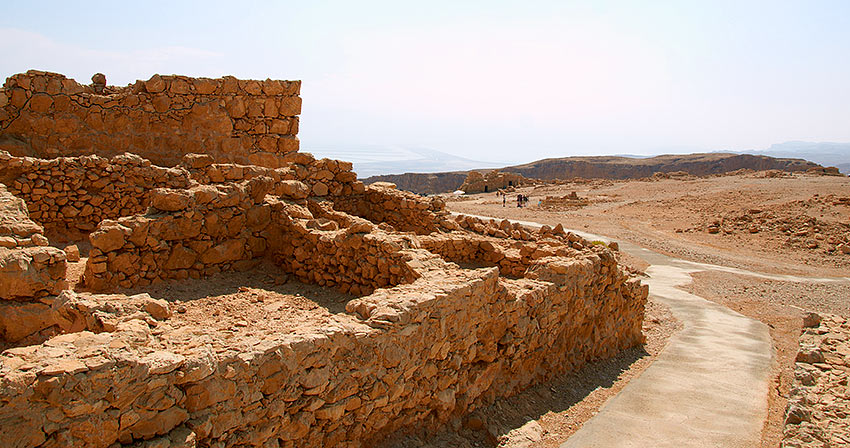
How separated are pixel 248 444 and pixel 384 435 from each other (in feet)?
4.43

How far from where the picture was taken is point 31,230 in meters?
5.10

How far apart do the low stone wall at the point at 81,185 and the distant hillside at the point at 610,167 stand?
47538mm

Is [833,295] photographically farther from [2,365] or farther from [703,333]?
[2,365]

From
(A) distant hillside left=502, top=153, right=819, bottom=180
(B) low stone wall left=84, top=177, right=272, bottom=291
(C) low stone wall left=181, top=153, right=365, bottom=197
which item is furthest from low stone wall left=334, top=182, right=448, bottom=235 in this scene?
(A) distant hillside left=502, top=153, right=819, bottom=180

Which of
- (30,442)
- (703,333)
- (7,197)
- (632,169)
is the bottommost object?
(703,333)

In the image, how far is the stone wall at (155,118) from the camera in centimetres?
887

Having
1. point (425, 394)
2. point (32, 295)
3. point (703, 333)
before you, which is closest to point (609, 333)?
point (703, 333)

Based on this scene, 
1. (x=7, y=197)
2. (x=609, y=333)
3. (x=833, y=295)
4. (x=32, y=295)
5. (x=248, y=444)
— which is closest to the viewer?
(x=248, y=444)

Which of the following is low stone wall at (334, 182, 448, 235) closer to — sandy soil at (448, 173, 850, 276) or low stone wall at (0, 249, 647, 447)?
low stone wall at (0, 249, 647, 447)

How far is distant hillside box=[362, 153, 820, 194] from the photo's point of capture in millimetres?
58406

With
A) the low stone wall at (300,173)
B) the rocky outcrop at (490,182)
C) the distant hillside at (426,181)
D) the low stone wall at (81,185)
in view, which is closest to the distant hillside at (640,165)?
the distant hillside at (426,181)

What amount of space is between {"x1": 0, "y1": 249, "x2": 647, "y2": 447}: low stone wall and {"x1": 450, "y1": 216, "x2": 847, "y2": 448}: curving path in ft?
3.30

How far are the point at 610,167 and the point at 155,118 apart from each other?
6078cm

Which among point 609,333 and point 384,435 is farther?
point 609,333
